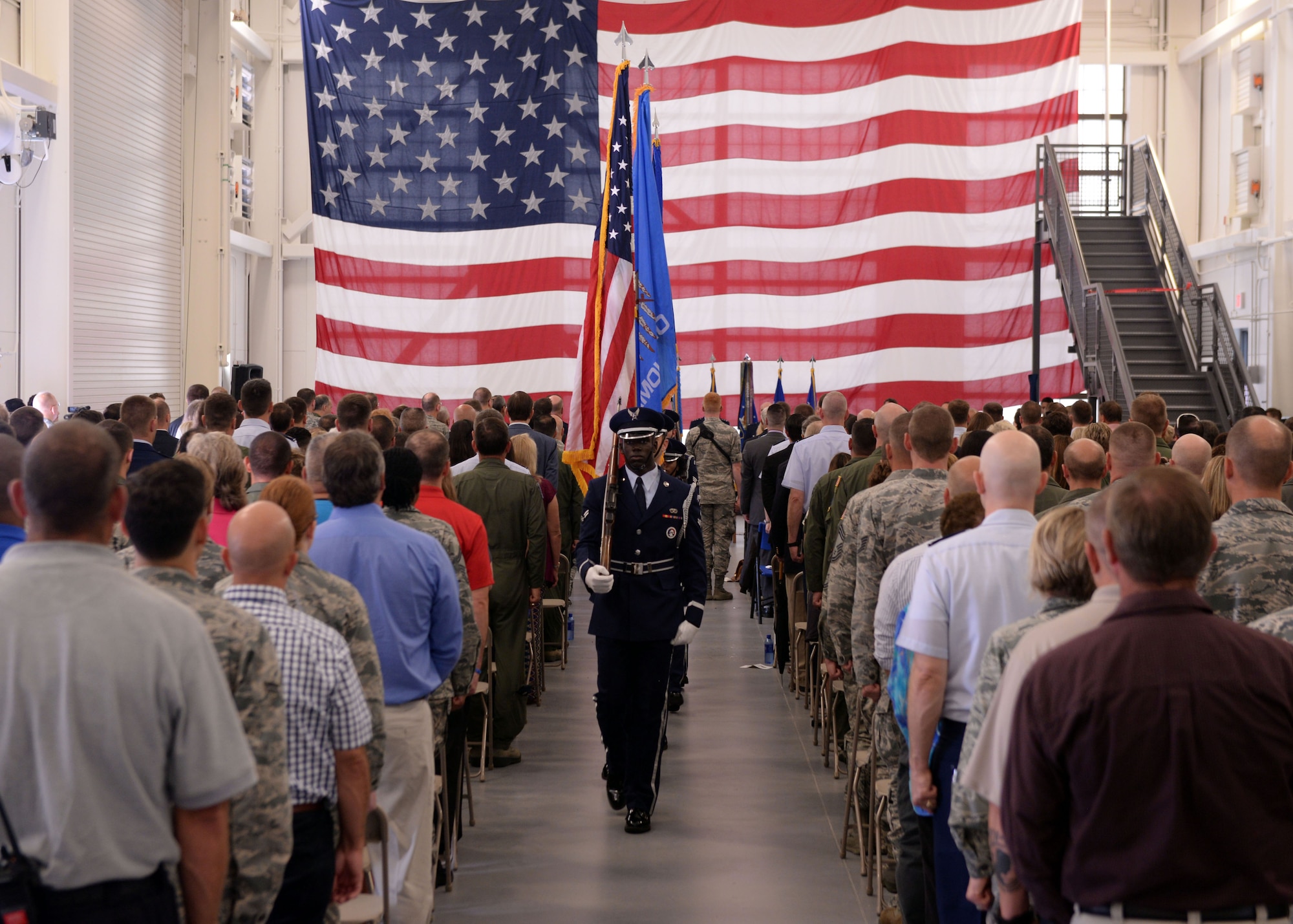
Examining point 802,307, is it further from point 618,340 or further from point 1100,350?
point 618,340

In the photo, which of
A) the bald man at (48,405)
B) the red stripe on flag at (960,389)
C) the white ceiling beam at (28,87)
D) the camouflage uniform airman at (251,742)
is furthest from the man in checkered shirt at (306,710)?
the red stripe on flag at (960,389)

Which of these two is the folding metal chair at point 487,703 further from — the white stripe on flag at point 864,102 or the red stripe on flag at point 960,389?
the white stripe on flag at point 864,102

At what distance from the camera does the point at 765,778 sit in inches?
256

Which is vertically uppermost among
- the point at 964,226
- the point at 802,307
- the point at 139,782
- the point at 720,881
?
the point at 964,226

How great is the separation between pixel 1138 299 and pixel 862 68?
488 cm

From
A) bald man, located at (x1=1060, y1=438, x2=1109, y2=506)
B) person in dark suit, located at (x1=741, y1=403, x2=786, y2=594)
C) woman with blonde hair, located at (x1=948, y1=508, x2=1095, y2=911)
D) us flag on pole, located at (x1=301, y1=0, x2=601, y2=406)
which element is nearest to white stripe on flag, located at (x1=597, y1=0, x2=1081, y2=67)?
us flag on pole, located at (x1=301, y1=0, x2=601, y2=406)

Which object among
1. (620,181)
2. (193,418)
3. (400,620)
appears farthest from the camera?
(193,418)

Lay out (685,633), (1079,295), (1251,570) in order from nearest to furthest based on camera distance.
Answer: (1251,570), (685,633), (1079,295)

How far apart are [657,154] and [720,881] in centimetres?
575

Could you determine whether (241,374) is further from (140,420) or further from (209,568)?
(209,568)

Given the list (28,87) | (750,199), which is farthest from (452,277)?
(28,87)

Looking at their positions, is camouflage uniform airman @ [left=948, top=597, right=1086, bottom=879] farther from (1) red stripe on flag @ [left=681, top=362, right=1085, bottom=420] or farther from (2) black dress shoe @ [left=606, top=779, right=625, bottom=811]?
(1) red stripe on flag @ [left=681, top=362, right=1085, bottom=420]

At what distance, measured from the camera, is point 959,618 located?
3.40 m

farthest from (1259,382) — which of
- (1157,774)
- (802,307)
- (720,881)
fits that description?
(1157,774)
